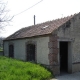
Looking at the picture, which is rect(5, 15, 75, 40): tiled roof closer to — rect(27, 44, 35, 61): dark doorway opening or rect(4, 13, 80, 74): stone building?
rect(4, 13, 80, 74): stone building

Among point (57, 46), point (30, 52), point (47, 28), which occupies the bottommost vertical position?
point (30, 52)

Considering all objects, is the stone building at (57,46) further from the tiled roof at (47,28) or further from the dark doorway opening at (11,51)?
the dark doorway opening at (11,51)

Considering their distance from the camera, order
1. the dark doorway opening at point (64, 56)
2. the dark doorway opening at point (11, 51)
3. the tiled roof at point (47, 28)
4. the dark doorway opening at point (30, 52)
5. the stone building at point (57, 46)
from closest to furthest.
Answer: the stone building at point (57, 46) → the tiled roof at point (47, 28) → the dark doorway opening at point (64, 56) → the dark doorway opening at point (30, 52) → the dark doorway opening at point (11, 51)

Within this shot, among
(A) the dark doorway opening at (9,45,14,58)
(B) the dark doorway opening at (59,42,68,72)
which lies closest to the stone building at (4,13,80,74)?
(B) the dark doorway opening at (59,42,68,72)

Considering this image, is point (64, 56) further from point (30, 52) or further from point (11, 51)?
point (11, 51)

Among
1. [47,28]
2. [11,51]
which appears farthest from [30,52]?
[11,51]

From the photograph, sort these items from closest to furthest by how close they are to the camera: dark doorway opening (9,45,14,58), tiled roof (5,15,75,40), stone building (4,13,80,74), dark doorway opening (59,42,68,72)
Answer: stone building (4,13,80,74) < tiled roof (5,15,75,40) < dark doorway opening (59,42,68,72) < dark doorway opening (9,45,14,58)

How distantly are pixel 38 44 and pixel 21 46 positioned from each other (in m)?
3.74

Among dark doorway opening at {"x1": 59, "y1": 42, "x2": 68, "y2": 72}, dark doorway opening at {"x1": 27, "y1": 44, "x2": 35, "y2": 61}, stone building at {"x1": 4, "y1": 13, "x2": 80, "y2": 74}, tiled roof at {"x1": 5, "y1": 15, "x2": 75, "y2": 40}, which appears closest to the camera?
stone building at {"x1": 4, "y1": 13, "x2": 80, "y2": 74}

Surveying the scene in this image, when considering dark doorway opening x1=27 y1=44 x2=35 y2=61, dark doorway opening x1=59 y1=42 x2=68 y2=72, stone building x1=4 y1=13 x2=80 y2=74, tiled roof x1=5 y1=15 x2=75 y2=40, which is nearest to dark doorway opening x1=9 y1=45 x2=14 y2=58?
tiled roof x1=5 y1=15 x2=75 y2=40

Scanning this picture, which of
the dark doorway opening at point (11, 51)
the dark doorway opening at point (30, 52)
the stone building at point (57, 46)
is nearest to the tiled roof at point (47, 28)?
the stone building at point (57, 46)

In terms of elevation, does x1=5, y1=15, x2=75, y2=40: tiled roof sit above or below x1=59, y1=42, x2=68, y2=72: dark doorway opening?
above

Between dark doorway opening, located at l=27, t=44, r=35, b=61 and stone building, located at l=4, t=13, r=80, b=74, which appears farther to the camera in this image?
dark doorway opening, located at l=27, t=44, r=35, b=61

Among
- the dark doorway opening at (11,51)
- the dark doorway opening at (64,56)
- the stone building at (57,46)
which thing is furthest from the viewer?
the dark doorway opening at (11,51)
